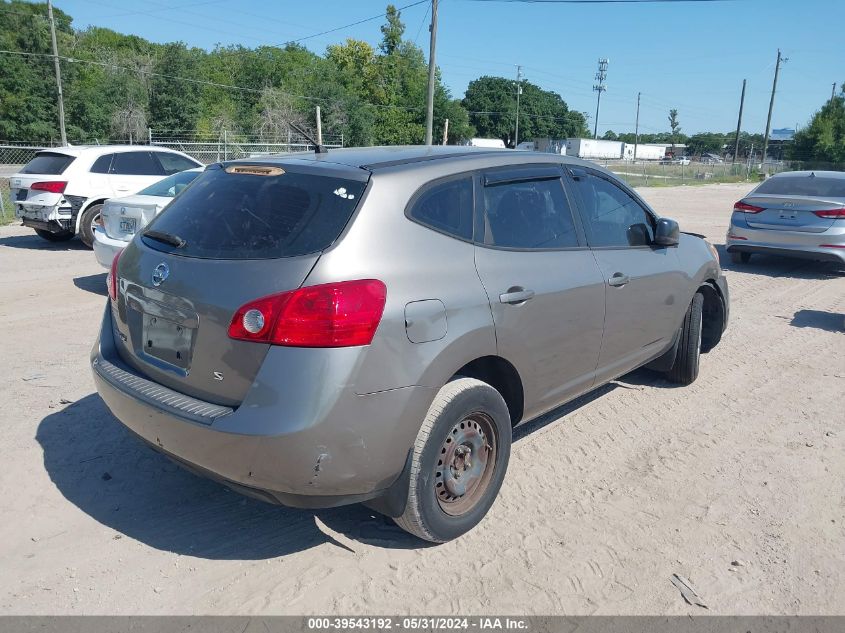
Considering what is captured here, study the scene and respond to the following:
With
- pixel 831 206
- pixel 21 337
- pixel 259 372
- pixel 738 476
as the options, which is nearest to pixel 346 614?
pixel 259 372

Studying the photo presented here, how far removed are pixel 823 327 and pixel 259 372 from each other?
7.08 meters

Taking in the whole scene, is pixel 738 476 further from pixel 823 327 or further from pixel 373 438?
pixel 823 327

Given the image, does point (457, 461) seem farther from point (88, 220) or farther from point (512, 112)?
point (512, 112)

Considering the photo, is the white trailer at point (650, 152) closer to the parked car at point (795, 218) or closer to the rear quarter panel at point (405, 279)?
the parked car at point (795, 218)

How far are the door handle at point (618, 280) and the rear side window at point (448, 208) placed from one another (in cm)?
123

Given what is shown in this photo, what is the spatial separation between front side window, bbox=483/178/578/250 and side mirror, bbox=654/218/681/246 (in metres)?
0.96

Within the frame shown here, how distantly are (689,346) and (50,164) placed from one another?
10.3 meters

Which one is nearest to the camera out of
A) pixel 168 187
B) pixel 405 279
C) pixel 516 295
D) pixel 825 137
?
pixel 405 279

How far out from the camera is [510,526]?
3.41m

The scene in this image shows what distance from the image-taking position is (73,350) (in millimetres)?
5820

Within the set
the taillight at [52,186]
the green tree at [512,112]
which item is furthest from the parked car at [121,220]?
the green tree at [512,112]

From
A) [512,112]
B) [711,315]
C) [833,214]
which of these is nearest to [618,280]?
[711,315]

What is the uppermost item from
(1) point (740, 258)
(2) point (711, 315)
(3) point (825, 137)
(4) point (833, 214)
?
(3) point (825, 137)

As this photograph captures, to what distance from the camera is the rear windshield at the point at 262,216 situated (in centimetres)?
283
